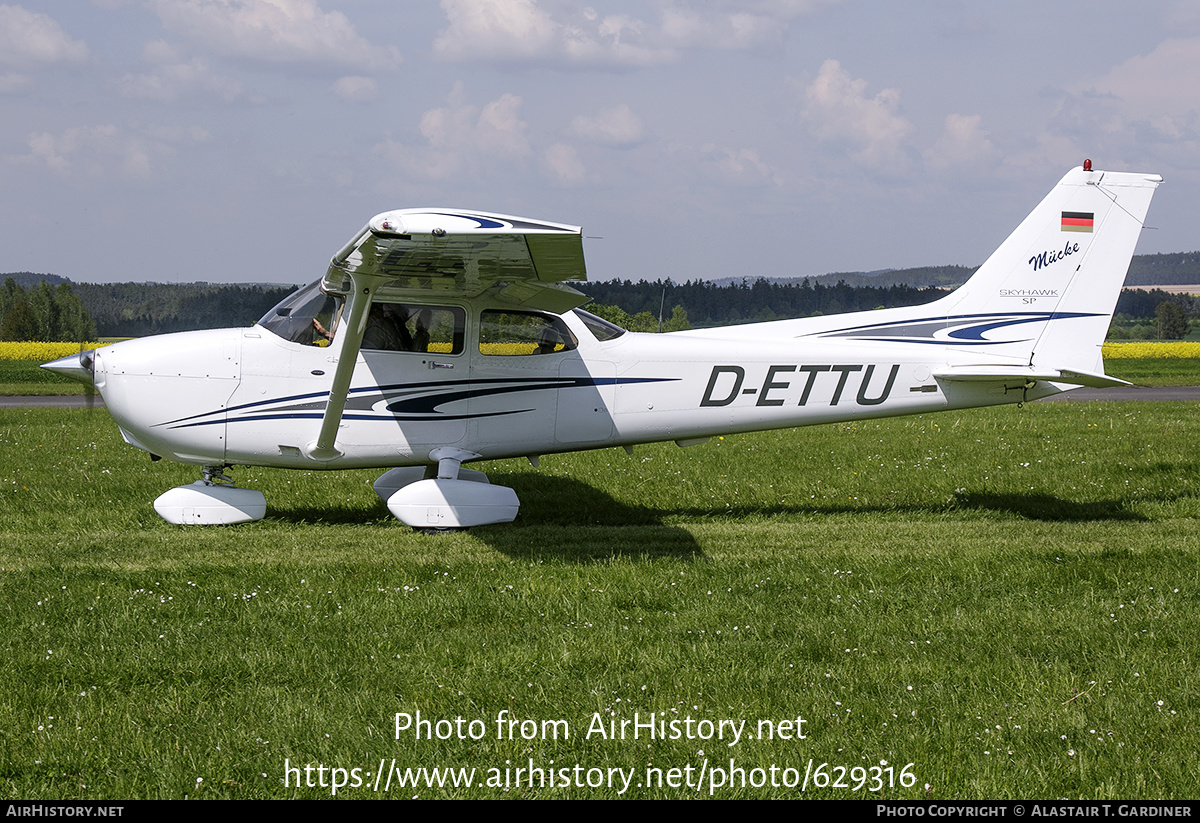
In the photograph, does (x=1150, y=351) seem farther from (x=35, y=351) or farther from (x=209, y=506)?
(x=35, y=351)

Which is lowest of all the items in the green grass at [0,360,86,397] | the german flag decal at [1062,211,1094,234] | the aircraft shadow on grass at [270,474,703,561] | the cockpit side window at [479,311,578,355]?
the green grass at [0,360,86,397]

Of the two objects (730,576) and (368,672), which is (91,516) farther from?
(730,576)

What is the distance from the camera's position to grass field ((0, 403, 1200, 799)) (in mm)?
3588

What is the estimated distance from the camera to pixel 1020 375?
8039mm

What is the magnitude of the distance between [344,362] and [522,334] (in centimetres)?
152

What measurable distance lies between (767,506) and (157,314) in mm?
6520

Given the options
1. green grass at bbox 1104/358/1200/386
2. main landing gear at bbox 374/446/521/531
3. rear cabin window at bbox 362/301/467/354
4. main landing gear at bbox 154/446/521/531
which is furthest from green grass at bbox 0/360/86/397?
green grass at bbox 1104/358/1200/386

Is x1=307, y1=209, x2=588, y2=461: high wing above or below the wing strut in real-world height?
above

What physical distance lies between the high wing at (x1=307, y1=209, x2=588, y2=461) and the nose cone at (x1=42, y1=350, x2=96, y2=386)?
1866 millimetres

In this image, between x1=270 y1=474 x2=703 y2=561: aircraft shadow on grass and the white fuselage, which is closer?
x1=270 y1=474 x2=703 y2=561: aircraft shadow on grass

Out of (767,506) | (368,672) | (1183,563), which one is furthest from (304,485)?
(1183,563)

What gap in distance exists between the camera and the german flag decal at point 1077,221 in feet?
27.1

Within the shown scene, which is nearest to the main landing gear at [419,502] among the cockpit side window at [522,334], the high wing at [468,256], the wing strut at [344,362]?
the wing strut at [344,362]

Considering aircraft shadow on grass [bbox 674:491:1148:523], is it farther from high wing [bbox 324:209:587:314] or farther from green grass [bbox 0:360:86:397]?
green grass [bbox 0:360:86:397]
